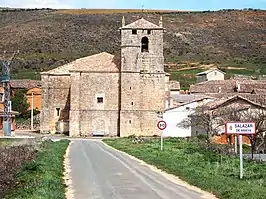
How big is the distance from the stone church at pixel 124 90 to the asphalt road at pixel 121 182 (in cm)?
3716

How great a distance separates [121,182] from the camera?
20781mm

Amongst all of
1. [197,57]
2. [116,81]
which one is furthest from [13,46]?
[116,81]

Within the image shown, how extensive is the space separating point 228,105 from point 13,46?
87.1 metres

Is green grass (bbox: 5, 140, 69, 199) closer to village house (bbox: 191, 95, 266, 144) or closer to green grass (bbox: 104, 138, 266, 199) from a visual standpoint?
green grass (bbox: 104, 138, 266, 199)

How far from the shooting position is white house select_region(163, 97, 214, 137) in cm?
6240

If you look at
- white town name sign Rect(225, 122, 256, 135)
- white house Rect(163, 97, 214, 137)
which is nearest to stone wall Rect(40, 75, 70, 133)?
white house Rect(163, 97, 214, 137)

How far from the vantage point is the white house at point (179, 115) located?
6240 centimetres

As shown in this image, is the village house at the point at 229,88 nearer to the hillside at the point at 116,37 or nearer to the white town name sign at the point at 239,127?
the hillside at the point at 116,37

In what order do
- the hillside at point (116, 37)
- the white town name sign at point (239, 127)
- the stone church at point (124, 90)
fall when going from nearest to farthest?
the white town name sign at point (239, 127) < the stone church at point (124, 90) < the hillside at point (116, 37)

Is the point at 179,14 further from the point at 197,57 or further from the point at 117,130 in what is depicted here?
the point at 117,130

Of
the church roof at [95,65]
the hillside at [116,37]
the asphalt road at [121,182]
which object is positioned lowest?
the asphalt road at [121,182]

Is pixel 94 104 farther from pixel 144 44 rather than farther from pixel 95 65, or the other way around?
pixel 144 44

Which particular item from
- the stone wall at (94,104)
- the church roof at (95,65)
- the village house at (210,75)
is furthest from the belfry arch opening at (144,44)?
the village house at (210,75)

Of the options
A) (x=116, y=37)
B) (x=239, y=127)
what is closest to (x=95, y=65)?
(x=239, y=127)
